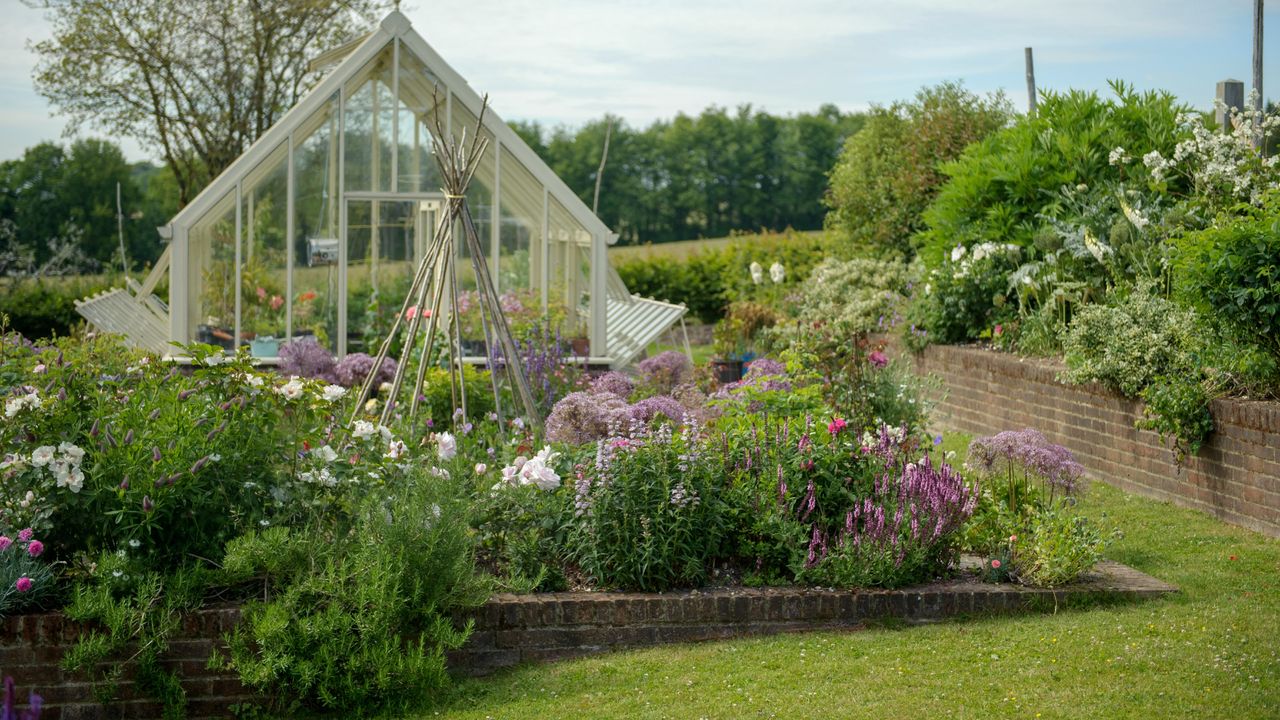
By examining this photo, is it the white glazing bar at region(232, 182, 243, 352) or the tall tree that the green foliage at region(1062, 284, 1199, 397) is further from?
the tall tree

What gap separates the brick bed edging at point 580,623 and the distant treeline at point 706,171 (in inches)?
1195

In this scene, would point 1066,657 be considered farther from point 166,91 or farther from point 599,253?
point 166,91

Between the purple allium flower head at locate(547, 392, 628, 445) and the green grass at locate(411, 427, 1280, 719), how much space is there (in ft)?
6.50

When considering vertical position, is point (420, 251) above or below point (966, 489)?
above

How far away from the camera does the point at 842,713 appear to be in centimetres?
454

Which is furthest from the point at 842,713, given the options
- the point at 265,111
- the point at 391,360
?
the point at 265,111

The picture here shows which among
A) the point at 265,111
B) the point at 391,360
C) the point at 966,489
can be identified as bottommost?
the point at 966,489

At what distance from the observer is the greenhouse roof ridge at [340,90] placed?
10586 millimetres

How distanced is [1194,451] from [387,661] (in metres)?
5.50

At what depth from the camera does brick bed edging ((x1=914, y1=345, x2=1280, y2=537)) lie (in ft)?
24.3

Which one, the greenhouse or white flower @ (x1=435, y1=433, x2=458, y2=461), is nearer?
white flower @ (x1=435, y1=433, x2=458, y2=461)

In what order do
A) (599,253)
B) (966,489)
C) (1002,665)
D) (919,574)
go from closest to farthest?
(1002,665)
(919,574)
(966,489)
(599,253)

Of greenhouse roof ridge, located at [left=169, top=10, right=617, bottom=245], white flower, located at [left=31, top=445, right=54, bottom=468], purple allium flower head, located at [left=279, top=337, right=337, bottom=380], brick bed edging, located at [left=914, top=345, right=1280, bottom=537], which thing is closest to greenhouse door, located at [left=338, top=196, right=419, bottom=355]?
purple allium flower head, located at [left=279, top=337, right=337, bottom=380]

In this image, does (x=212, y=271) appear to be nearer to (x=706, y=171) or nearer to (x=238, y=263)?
(x=238, y=263)
